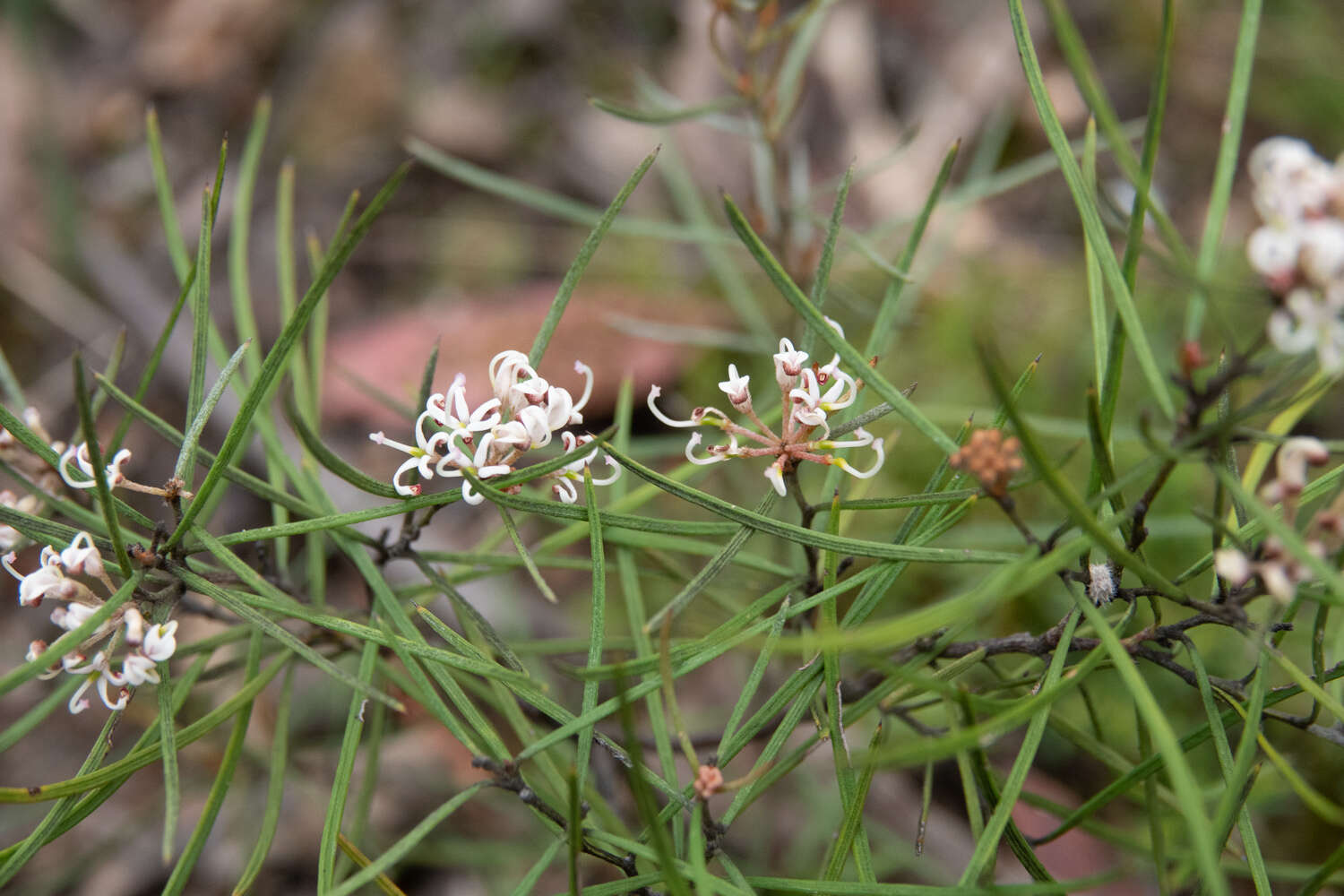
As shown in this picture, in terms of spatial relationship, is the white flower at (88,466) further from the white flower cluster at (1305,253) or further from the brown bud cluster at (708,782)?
the white flower cluster at (1305,253)

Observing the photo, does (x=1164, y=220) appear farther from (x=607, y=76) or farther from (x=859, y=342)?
(x=607, y=76)

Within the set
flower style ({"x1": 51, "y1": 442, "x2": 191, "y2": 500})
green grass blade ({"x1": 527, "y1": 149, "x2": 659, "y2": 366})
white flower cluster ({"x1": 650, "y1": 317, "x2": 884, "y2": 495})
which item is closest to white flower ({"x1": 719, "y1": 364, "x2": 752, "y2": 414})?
white flower cluster ({"x1": 650, "y1": 317, "x2": 884, "y2": 495})

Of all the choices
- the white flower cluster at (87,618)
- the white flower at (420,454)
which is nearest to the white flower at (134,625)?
the white flower cluster at (87,618)

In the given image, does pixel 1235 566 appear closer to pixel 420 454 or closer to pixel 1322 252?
pixel 1322 252

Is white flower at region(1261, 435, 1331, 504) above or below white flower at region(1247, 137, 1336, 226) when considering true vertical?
below

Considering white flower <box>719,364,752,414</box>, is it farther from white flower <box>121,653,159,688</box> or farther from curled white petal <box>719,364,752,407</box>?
white flower <box>121,653,159,688</box>
